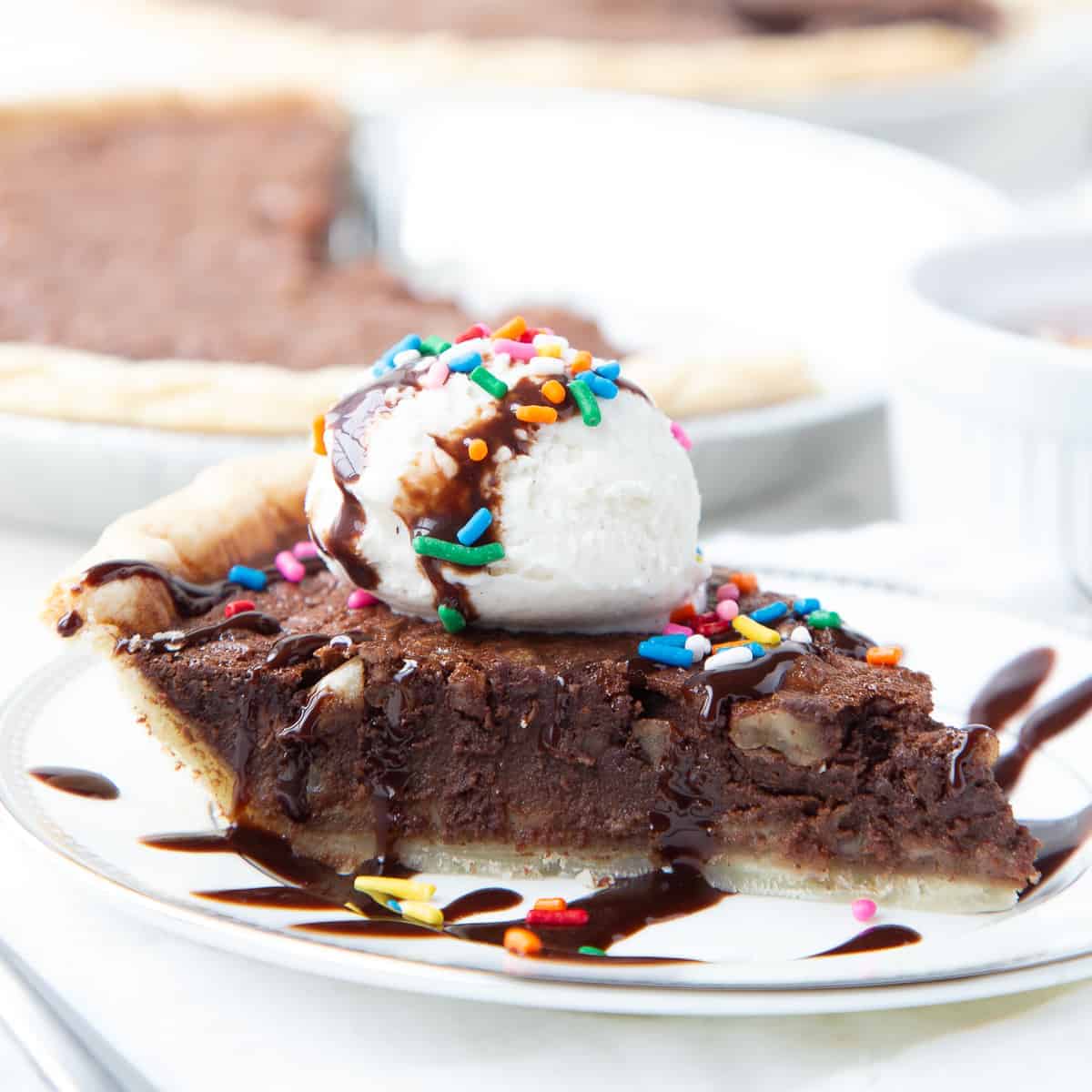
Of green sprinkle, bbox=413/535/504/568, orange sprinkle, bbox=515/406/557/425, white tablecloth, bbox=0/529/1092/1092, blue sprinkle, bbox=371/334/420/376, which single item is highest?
blue sprinkle, bbox=371/334/420/376

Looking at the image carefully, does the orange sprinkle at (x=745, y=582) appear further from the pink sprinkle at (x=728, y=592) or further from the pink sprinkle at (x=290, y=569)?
the pink sprinkle at (x=290, y=569)

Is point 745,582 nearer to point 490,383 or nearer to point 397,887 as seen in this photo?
point 490,383

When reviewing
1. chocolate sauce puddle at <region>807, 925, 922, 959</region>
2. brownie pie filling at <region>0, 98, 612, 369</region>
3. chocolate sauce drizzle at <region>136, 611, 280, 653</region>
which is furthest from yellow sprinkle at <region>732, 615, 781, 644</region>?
brownie pie filling at <region>0, 98, 612, 369</region>

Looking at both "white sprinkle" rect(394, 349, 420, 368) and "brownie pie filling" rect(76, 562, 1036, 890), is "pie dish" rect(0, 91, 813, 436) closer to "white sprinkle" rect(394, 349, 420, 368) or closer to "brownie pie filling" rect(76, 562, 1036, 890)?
"white sprinkle" rect(394, 349, 420, 368)

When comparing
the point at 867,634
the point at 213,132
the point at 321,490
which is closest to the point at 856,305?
the point at 867,634

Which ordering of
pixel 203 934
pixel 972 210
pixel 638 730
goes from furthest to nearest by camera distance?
1. pixel 972 210
2. pixel 638 730
3. pixel 203 934

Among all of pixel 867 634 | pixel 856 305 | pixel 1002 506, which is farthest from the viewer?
pixel 856 305

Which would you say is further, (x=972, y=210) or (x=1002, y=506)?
(x=972, y=210)

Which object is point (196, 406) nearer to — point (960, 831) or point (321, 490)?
point (321, 490)
